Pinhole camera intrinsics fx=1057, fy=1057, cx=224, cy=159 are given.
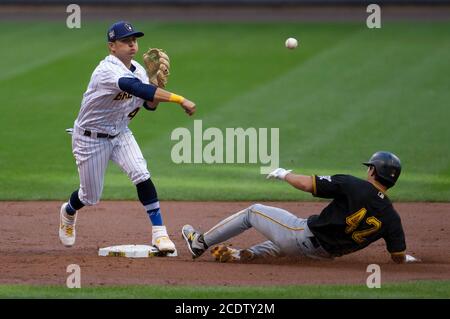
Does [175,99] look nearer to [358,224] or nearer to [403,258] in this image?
[358,224]

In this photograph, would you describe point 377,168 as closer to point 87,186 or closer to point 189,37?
point 87,186

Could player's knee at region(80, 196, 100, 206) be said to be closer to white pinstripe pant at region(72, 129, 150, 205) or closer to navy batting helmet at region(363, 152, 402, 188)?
white pinstripe pant at region(72, 129, 150, 205)

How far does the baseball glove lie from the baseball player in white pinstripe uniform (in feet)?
0.35

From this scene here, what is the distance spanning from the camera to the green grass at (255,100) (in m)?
12.2

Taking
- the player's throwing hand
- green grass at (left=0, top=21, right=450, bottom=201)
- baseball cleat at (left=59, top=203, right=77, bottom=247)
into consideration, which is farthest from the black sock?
green grass at (left=0, top=21, right=450, bottom=201)

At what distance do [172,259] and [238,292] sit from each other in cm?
141

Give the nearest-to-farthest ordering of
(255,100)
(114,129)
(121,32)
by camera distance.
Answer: (121,32)
(114,129)
(255,100)

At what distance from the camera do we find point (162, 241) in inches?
331

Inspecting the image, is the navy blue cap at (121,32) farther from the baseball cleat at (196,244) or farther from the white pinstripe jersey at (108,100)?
the baseball cleat at (196,244)

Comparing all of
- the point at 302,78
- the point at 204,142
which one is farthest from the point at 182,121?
the point at 302,78

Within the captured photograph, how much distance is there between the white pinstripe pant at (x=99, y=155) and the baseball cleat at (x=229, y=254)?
2.73 feet

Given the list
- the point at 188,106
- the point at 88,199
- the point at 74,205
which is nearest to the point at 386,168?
the point at 188,106

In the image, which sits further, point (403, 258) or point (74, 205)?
point (74, 205)

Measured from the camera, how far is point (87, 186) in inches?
337
